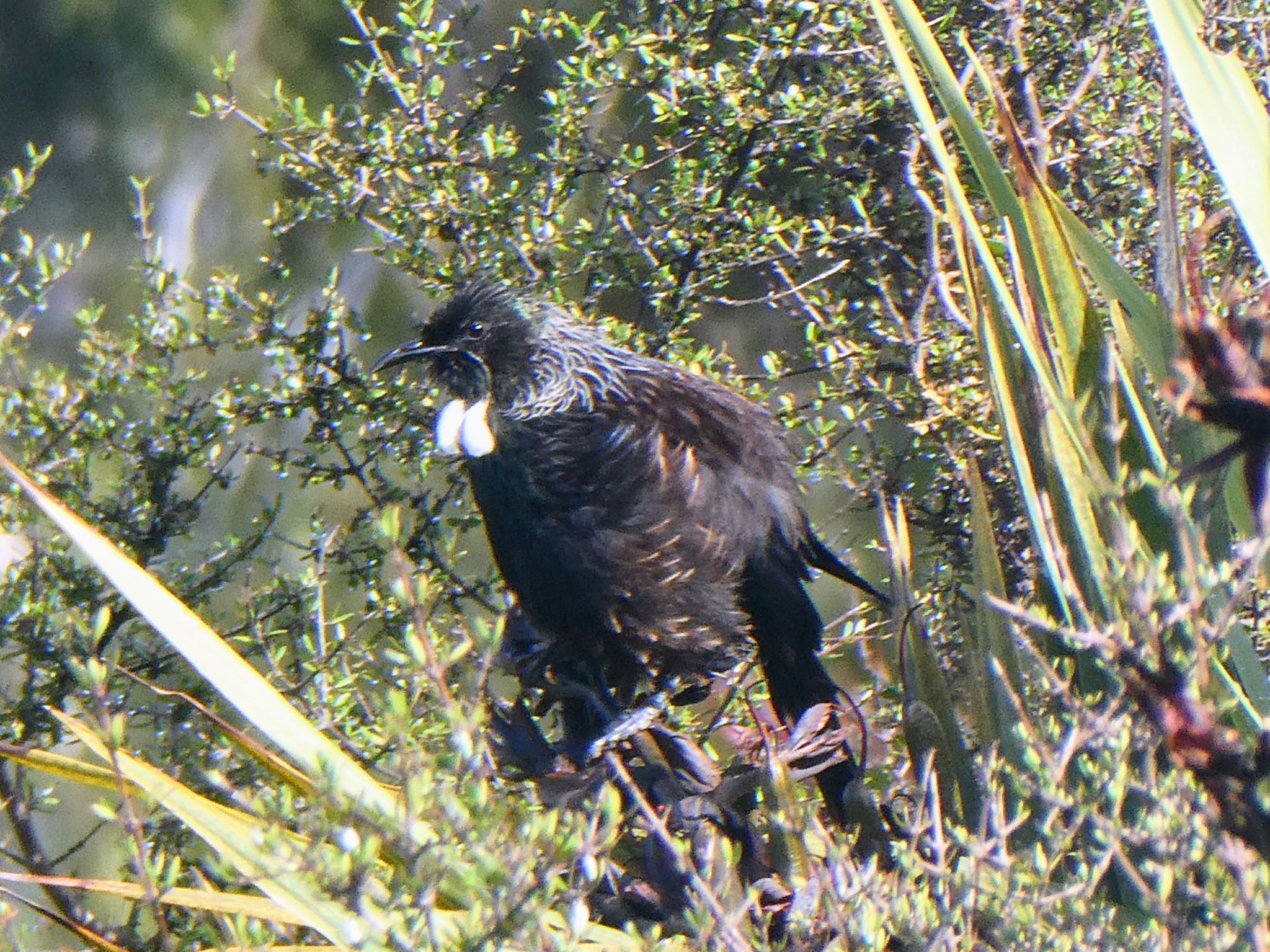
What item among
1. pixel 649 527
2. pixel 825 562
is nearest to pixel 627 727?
pixel 649 527

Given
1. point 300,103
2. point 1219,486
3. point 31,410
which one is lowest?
point 1219,486

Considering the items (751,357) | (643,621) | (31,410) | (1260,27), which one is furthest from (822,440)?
(31,410)

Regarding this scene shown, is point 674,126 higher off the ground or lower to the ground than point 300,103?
lower

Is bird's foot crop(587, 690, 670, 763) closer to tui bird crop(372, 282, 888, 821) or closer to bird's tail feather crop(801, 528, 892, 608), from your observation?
tui bird crop(372, 282, 888, 821)

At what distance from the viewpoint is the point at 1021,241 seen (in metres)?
1.67

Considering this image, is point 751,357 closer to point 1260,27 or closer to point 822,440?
point 822,440

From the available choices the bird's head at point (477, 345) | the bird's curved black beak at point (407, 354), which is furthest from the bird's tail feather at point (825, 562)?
the bird's curved black beak at point (407, 354)

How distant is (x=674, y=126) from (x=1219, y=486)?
1432mm

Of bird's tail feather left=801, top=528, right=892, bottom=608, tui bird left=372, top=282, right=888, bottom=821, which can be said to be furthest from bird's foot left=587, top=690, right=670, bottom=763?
bird's tail feather left=801, top=528, right=892, bottom=608

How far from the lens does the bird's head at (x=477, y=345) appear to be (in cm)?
245

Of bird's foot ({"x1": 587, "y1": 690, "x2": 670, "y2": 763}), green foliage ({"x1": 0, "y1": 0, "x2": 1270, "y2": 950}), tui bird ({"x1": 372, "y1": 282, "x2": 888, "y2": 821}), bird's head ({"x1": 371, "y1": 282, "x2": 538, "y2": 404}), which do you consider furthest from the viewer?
bird's head ({"x1": 371, "y1": 282, "x2": 538, "y2": 404})

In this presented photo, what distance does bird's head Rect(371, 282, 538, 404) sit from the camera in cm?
245

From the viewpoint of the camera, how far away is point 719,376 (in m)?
2.76

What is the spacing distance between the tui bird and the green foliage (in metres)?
0.13
